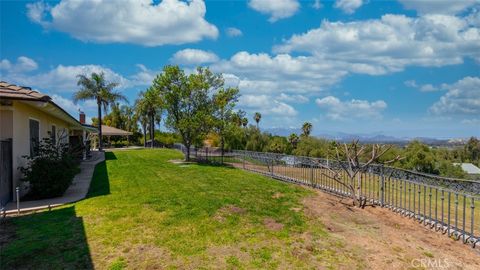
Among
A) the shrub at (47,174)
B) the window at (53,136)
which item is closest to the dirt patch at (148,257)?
the shrub at (47,174)

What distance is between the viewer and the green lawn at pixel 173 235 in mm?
4840

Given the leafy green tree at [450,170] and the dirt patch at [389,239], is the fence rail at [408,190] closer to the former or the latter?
the dirt patch at [389,239]

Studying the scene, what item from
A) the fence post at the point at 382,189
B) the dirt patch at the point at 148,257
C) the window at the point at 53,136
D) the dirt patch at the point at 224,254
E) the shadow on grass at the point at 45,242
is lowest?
the dirt patch at the point at 224,254

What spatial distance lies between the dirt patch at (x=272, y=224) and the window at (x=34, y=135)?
714 cm

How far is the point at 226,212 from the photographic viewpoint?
7691 millimetres

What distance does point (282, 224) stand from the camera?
683 centimetres

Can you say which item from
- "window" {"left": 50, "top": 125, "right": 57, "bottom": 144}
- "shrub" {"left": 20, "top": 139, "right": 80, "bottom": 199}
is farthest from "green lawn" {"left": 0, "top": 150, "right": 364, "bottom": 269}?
"window" {"left": 50, "top": 125, "right": 57, "bottom": 144}

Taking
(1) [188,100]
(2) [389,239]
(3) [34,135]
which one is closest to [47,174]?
(3) [34,135]

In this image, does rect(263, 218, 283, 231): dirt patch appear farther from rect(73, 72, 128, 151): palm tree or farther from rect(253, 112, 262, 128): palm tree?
rect(253, 112, 262, 128): palm tree

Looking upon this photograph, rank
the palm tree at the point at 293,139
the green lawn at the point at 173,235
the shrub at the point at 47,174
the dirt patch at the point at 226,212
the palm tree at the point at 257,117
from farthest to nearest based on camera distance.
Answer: the palm tree at the point at 257,117
the palm tree at the point at 293,139
the shrub at the point at 47,174
the dirt patch at the point at 226,212
the green lawn at the point at 173,235

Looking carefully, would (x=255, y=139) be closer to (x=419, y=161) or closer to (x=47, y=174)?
(x=419, y=161)

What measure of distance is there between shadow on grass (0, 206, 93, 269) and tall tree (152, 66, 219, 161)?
1457 cm

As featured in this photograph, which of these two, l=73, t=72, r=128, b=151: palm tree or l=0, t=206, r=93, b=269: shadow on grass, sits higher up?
l=73, t=72, r=128, b=151: palm tree

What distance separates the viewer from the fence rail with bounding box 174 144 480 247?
664 centimetres
